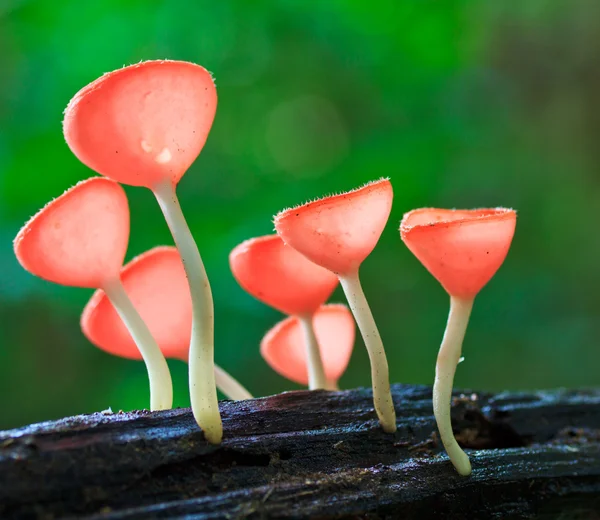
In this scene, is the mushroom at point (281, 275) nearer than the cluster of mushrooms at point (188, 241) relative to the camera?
No

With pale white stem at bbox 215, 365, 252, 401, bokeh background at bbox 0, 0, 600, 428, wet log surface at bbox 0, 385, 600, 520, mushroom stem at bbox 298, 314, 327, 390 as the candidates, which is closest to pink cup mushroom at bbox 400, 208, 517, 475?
wet log surface at bbox 0, 385, 600, 520

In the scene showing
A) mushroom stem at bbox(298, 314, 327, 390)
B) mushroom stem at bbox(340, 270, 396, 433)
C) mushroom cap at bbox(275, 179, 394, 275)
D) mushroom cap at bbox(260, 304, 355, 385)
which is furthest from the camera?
mushroom cap at bbox(260, 304, 355, 385)

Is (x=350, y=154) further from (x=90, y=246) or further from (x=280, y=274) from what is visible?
(x=90, y=246)

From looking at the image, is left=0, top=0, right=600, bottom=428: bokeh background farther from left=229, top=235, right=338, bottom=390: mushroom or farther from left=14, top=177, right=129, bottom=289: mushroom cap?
left=14, top=177, right=129, bottom=289: mushroom cap

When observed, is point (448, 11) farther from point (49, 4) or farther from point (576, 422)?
point (576, 422)

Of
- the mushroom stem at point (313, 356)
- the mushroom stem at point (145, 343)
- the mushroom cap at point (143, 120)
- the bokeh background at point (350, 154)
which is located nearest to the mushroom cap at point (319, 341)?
the mushroom stem at point (313, 356)

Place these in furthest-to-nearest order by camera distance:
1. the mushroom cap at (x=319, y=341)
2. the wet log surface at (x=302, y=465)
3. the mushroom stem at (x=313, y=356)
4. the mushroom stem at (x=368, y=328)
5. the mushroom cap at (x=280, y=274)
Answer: the mushroom cap at (x=319, y=341), the mushroom stem at (x=313, y=356), the mushroom cap at (x=280, y=274), the mushroom stem at (x=368, y=328), the wet log surface at (x=302, y=465)

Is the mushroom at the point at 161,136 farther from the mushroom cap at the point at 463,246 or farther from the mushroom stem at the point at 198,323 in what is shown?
the mushroom cap at the point at 463,246

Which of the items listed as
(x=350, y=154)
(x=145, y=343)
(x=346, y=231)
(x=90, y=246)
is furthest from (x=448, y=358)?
(x=350, y=154)
